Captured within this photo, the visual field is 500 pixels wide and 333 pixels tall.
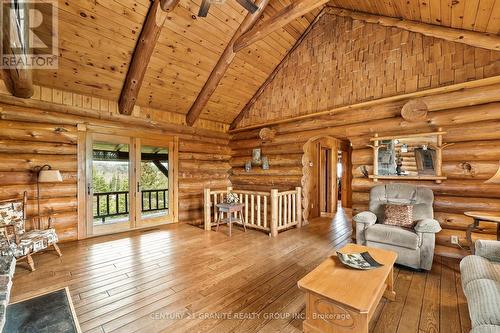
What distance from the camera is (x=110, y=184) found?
5.03 m

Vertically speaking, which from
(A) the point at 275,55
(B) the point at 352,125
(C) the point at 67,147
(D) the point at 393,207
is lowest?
(D) the point at 393,207

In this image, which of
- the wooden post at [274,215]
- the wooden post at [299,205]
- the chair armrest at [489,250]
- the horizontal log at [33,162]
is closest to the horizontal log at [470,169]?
the chair armrest at [489,250]

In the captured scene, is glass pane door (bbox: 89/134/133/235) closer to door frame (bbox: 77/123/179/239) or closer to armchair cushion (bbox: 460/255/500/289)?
door frame (bbox: 77/123/179/239)

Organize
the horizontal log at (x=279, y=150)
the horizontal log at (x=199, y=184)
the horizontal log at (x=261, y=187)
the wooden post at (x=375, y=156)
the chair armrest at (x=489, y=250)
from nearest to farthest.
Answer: the chair armrest at (x=489, y=250)
the wooden post at (x=375, y=156)
the horizontal log at (x=279, y=150)
the horizontal log at (x=261, y=187)
the horizontal log at (x=199, y=184)

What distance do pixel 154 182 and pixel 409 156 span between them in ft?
18.0

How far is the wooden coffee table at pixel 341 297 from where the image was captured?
1.64 m

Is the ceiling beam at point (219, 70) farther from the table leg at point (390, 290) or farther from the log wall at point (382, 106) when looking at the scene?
the table leg at point (390, 290)

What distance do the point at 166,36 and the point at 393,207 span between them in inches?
191

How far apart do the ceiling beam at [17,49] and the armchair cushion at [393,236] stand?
551 centimetres

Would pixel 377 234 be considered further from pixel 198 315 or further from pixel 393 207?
pixel 198 315

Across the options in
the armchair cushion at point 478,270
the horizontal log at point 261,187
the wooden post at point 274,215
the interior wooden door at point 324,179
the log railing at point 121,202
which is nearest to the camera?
the armchair cushion at point 478,270

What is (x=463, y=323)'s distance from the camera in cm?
204

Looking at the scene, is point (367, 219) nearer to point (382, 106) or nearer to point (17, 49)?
point (382, 106)

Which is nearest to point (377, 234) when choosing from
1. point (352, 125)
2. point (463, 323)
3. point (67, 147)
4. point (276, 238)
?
point (463, 323)
